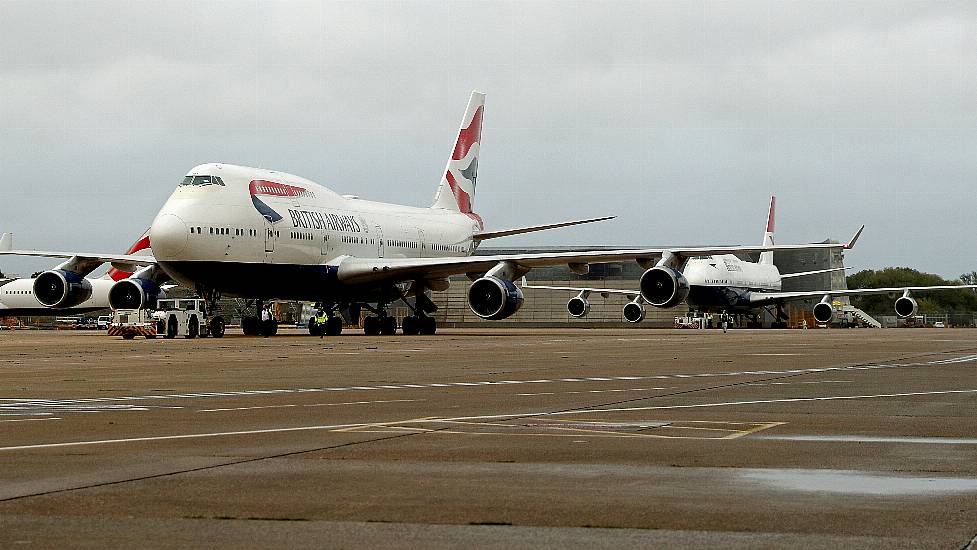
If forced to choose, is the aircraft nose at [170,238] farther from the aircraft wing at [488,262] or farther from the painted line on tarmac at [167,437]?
the painted line on tarmac at [167,437]

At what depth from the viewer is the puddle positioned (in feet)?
19.7

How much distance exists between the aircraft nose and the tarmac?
958 inches

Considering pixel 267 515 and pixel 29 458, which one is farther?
pixel 29 458

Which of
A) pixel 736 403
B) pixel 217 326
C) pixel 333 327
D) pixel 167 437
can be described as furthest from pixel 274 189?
pixel 167 437

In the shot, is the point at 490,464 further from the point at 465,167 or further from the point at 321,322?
the point at 465,167

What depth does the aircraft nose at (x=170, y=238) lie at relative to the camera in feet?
129

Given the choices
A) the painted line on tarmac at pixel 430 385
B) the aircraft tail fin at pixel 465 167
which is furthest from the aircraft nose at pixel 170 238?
the painted line on tarmac at pixel 430 385

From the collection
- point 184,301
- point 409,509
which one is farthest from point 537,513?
point 184,301

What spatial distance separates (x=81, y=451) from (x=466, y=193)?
173 ft

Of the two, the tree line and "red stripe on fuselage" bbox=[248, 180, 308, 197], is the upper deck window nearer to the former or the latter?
"red stripe on fuselage" bbox=[248, 180, 308, 197]

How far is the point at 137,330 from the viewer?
43469mm

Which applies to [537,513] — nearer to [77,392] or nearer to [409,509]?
[409,509]

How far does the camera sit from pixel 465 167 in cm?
6000

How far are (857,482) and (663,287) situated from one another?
36.5 metres
